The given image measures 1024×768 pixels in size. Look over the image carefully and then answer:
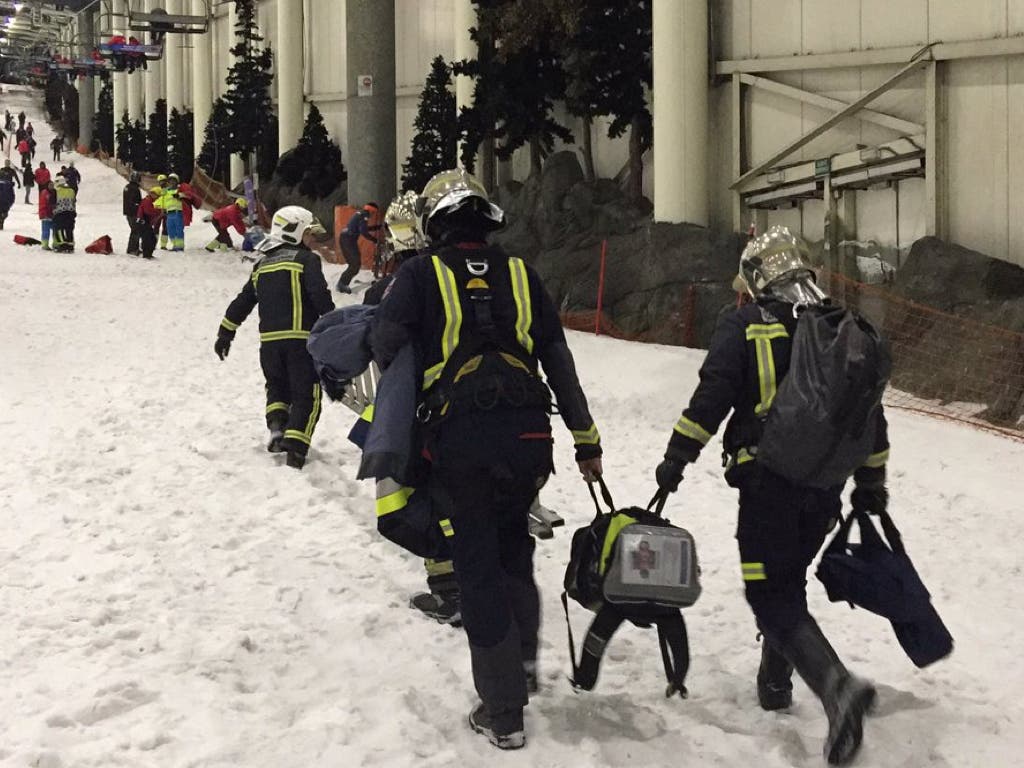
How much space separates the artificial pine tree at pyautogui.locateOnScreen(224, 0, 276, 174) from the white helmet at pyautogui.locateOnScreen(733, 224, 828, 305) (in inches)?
1144

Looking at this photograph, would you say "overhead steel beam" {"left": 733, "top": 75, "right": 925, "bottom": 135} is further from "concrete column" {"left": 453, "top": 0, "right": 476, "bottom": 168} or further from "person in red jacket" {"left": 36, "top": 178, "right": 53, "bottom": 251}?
"person in red jacket" {"left": 36, "top": 178, "right": 53, "bottom": 251}

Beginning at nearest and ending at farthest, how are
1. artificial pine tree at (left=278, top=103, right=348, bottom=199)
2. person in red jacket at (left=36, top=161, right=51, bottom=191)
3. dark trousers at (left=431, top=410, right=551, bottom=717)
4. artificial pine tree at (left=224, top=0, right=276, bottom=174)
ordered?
dark trousers at (left=431, top=410, right=551, bottom=717) < person in red jacket at (left=36, top=161, right=51, bottom=191) < artificial pine tree at (left=278, top=103, right=348, bottom=199) < artificial pine tree at (left=224, top=0, right=276, bottom=174)

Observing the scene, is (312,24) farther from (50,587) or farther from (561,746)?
(561,746)

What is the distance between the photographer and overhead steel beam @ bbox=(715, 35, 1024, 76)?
1152 cm

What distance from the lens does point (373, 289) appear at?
5.42 meters

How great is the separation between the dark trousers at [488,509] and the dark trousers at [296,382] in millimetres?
4093

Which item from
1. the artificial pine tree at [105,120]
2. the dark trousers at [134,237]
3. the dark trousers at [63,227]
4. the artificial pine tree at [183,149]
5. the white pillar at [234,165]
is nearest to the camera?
the dark trousers at [63,227]

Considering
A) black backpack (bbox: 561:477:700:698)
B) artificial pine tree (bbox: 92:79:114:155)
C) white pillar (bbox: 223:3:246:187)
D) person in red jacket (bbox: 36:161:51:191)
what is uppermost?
artificial pine tree (bbox: 92:79:114:155)

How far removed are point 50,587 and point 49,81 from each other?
239 feet

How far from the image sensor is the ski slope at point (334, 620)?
→ 3.90 m

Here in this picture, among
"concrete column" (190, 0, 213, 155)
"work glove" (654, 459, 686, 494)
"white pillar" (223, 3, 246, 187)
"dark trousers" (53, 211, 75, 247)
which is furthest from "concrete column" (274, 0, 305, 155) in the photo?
"work glove" (654, 459, 686, 494)

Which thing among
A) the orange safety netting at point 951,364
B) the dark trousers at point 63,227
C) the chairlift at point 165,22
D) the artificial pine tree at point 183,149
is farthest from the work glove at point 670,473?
the artificial pine tree at point 183,149

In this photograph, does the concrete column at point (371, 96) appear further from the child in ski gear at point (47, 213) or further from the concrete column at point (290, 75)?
the child in ski gear at point (47, 213)

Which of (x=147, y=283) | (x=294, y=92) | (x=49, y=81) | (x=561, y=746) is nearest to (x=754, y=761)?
(x=561, y=746)
